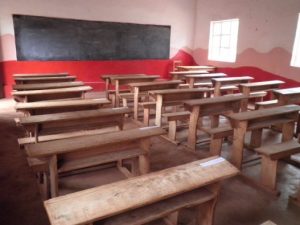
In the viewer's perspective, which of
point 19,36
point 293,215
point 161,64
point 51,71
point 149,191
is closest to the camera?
point 149,191

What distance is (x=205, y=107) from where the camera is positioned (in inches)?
141

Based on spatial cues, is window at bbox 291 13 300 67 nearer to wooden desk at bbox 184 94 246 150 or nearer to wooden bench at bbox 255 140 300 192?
wooden desk at bbox 184 94 246 150

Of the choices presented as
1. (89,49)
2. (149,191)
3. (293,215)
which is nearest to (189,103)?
(293,215)

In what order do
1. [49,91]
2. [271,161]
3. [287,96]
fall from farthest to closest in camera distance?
[287,96]
[49,91]
[271,161]

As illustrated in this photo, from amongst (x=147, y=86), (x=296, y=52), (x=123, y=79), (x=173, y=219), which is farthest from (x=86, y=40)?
(x=173, y=219)

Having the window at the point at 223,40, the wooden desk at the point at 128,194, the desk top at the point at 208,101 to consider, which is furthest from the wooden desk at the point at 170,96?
the window at the point at 223,40

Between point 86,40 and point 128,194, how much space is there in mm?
6449

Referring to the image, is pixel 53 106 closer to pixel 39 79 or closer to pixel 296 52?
pixel 39 79

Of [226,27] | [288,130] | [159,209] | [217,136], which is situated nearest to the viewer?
[159,209]

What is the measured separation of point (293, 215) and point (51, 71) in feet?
20.8

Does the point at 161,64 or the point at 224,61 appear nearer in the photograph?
the point at 224,61

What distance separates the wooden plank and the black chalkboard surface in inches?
209

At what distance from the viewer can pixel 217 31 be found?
8008 mm

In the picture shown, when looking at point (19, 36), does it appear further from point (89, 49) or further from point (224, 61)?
point (224, 61)
